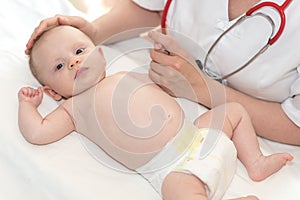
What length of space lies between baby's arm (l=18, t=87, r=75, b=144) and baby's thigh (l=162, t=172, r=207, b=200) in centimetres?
28

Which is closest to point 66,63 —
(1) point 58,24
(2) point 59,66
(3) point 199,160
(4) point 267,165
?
(2) point 59,66

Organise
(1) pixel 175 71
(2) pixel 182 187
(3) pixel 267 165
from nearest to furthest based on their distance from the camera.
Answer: (2) pixel 182 187 < (3) pixel 267 165 < (1) pixel 175 71

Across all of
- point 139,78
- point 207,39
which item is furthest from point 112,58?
point 207,39

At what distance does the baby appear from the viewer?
107 centimetres

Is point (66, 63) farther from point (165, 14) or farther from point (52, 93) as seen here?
point (165, 14)

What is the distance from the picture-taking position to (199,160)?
1.06 metres

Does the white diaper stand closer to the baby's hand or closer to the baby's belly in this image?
the baby's belly

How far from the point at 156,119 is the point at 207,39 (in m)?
0.28

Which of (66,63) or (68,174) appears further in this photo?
(66,63)

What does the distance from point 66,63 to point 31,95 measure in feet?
0.38

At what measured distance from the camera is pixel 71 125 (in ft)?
3.87

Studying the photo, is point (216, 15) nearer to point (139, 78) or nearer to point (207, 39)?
point (207, 39)

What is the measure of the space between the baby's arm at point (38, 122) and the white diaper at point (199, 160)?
0.21m

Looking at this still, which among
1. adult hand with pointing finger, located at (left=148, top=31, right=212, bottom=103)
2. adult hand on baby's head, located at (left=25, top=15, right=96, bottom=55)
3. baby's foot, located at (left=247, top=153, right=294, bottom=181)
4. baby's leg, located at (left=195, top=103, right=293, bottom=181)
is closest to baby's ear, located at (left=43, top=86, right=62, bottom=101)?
adult hand on baby's head, located at (left=25, top=15, right=96, bottom=55)
